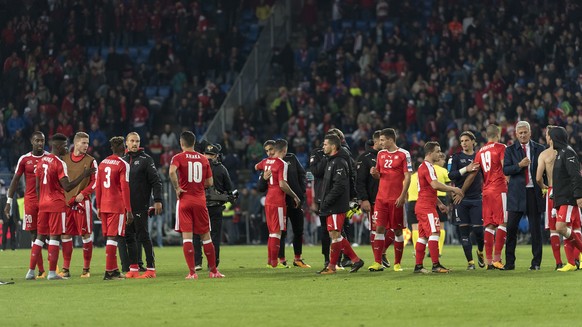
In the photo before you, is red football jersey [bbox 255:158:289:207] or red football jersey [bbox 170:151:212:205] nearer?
red football jersey [bbox 170:151:212:205]

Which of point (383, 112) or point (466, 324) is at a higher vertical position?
point (383, 112)

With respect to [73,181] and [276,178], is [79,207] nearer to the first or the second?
[73,181]

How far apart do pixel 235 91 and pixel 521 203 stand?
76.1 ft

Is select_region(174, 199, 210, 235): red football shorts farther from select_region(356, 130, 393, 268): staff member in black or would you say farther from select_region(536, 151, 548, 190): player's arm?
select_region(536, 151, 548, 190): player's arm

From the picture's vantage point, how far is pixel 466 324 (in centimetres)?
1154

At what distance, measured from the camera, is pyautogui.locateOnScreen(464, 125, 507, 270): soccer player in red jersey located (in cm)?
1897

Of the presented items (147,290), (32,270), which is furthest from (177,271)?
(147,290)

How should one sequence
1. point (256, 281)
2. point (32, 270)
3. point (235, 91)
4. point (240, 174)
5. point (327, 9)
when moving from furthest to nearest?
point (327, 9) → point (235, 91) → point (240, 174) → point (32, 270) → point (256, 281)

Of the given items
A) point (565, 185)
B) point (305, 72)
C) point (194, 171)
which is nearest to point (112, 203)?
point (194, 171)

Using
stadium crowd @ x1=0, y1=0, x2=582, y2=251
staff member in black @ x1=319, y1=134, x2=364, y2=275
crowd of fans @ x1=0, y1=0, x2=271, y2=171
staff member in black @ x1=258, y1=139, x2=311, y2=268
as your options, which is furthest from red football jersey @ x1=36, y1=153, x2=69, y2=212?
crowd of fans @ x1=0, y1=0, x2=271, y2=171

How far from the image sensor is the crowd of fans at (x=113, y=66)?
131 ft

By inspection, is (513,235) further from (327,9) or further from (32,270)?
(327,9)

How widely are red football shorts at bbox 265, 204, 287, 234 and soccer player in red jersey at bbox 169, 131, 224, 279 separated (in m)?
2.94

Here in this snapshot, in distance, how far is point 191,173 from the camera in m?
17.5
